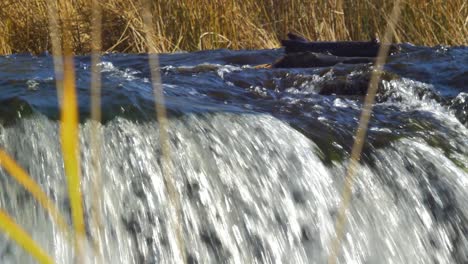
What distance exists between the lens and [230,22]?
6180 mm

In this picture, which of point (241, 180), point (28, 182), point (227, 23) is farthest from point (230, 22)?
point (28, 182)

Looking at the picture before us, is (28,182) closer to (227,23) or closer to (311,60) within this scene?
(311,60)

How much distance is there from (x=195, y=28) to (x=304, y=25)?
0.71 m

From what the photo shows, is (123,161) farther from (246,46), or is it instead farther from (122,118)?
(246,46)

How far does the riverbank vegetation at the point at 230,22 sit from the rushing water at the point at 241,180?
2.76 m

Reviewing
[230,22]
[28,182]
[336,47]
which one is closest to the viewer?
[28,182]

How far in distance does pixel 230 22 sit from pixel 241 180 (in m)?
3.77

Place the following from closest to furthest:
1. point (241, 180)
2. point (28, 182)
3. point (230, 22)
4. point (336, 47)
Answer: point (28, 182)
point (241, 180)
point (336, 47)
point (230, 22)

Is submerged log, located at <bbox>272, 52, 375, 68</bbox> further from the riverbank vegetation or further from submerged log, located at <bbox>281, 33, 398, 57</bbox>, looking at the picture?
the riverbank vegetation

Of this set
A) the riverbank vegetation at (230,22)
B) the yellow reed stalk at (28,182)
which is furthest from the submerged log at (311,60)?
the yellow reed stalk at (28,182)

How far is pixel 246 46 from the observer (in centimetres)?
616

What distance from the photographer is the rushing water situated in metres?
2.23

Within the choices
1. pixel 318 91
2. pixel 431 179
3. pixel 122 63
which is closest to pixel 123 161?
pixel 431 179

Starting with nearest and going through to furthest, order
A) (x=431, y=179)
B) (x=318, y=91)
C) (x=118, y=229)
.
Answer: (x=118, y=229) → (x=431, y=179) → (x=318, y=91)
